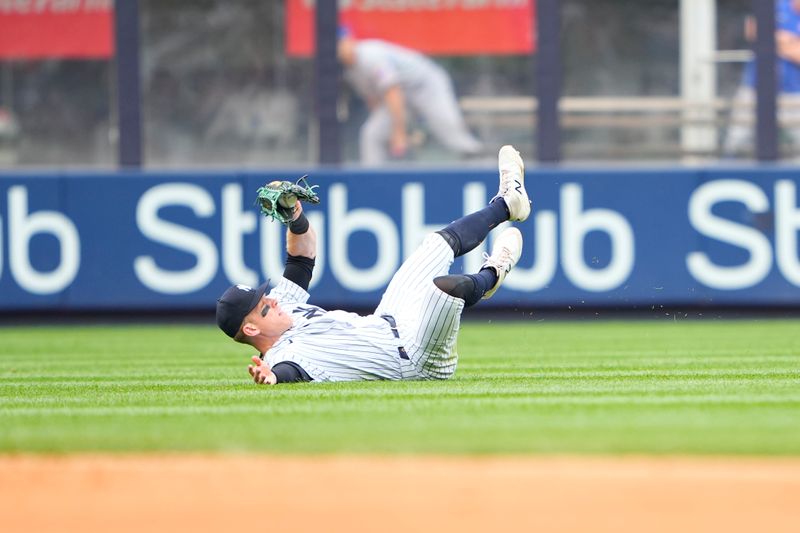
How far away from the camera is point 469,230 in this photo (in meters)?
8.03

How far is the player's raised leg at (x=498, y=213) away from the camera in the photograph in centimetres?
799

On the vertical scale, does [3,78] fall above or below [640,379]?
above

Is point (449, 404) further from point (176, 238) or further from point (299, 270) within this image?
point (176, 238)

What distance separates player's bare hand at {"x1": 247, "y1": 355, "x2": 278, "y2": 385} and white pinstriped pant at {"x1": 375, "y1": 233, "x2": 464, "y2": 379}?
803 millimetres

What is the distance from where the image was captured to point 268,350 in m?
7.63

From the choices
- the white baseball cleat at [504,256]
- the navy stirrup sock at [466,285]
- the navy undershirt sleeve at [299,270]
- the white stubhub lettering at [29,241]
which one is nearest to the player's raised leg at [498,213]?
the white baseball cleat at [504,256]

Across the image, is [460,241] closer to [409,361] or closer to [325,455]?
[409,361]

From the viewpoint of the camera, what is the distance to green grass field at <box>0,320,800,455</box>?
5.59m

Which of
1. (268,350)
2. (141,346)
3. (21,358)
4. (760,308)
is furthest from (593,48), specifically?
(268,350)

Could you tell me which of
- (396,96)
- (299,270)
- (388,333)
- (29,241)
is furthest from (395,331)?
(29,241)

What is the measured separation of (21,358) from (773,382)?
5.68 meters

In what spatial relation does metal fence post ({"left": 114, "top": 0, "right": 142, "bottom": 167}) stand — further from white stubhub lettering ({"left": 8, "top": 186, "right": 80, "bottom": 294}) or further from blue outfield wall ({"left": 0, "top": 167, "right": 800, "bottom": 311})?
white stubhub lettering ({"left": 8, "top": 186, "right": 80, "bottom": 294})

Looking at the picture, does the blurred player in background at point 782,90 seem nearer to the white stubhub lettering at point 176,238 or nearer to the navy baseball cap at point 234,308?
the white stubhub lettering at point 176,238

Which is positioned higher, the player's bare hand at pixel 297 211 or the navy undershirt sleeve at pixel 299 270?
the player's bare hand at pixel 297 211
